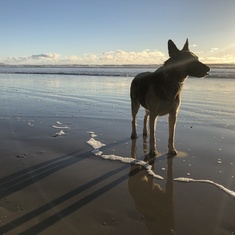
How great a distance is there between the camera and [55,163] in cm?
552

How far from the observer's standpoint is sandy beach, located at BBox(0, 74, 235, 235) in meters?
3.56

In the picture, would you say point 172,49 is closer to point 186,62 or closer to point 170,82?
point 186,62

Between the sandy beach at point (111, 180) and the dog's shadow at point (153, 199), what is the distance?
12 millimetres

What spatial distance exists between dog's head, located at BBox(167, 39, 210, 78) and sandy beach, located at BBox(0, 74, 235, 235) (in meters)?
1.70

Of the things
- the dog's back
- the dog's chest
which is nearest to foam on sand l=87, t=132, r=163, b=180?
the dog's chest

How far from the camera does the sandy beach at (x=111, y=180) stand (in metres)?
3.56

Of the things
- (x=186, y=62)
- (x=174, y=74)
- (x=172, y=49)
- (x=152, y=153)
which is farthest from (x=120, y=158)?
(x=172, y=49)

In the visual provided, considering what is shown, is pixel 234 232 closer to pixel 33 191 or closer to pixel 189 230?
pixel 189 230

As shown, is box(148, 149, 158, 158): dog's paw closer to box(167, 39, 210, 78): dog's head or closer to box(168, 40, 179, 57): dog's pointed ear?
box(167, 39, 210, 78): dog's head

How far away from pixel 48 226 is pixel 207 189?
2.43m

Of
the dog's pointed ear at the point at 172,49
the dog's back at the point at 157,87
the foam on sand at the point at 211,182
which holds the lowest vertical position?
the foam on sand at the point at 211,182

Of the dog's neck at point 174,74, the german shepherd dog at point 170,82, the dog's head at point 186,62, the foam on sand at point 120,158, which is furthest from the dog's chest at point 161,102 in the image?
the foam on sand at point 120,158

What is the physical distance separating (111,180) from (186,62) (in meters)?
2.66

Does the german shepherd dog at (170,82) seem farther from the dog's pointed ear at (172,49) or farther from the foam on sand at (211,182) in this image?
the foam on sand at (211,182)
